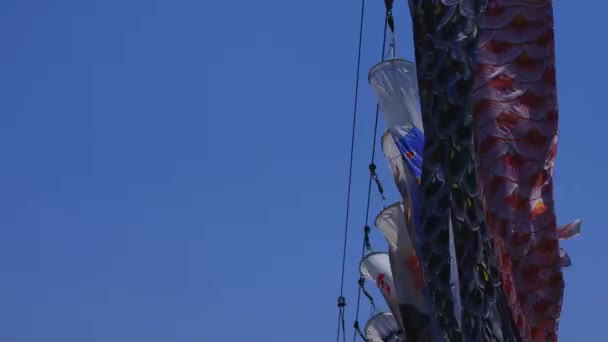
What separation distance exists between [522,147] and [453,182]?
1022 mm

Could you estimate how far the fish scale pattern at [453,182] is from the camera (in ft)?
24.1

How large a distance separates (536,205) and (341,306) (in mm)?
5528

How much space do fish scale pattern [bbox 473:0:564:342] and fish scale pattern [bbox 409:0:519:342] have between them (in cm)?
49

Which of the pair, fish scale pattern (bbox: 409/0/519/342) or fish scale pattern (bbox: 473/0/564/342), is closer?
fish scale pattern (bbox: 409/0/519/342)

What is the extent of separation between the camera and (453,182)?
7473mm

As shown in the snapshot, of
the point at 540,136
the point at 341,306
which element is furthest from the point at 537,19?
the point at 341,306

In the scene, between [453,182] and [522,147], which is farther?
[522,147]

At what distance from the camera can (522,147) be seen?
833 centimetres

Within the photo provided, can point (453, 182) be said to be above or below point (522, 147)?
below

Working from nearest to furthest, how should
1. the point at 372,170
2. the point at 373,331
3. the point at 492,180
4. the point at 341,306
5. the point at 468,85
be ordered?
1. the point at 468,85
2. the point at 492,180
3. the point at 372,170
4. the point at 373,331
5. the point at 341,306

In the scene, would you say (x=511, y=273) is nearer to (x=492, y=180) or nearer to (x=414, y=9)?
(x=492, y=180)

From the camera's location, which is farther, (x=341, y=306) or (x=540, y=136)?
(x=341, y=306)

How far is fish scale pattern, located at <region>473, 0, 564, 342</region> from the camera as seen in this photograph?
8.20 m

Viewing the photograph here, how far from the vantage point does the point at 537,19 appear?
8.46 m
